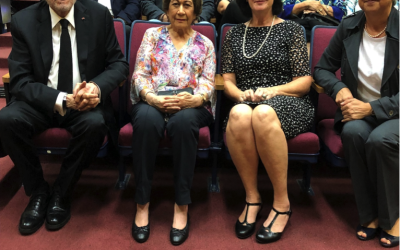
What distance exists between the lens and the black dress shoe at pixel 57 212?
1.55 meters

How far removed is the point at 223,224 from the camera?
64.4 inches

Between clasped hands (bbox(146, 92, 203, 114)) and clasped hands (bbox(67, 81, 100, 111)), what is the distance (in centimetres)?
26

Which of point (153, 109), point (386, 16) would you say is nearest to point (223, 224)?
point (153, 109)

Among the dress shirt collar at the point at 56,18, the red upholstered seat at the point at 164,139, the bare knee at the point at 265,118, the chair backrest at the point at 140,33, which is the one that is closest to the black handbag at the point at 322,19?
the chair backrest at the point at 140,33

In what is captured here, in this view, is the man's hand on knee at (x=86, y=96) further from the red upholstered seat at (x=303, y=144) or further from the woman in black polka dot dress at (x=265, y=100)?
the red upholstered seat at (x=303, y=144)

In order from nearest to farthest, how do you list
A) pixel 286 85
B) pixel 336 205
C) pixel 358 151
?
pixel 358 151
pixel 286 85
pixel 336 205

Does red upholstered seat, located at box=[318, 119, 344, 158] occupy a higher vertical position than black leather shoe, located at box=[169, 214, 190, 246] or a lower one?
higher

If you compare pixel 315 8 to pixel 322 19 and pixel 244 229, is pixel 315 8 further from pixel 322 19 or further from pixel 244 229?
pixel 244 229

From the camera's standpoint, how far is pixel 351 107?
1.53 metres

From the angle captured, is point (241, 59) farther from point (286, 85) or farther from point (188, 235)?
Result: point (188, 235)

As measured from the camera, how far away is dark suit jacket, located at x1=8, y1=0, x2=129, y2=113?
154 cm

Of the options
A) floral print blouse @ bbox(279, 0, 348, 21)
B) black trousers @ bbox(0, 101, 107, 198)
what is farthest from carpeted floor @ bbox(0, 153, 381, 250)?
floral print blouse @ bbox(279, 0, 348, 21)

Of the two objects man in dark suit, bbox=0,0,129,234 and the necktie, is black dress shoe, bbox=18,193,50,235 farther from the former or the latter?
the necktie

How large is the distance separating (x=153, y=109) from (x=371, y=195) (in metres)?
1.10
